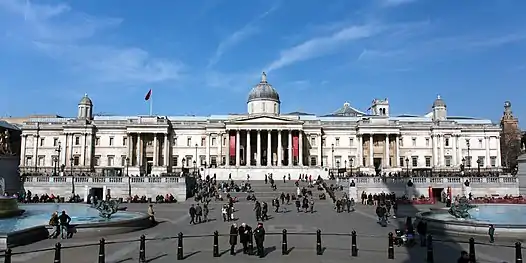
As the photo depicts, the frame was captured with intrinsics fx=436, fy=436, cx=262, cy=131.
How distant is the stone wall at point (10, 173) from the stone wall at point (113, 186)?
4.82ft

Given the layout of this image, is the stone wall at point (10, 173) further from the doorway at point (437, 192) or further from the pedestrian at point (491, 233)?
the doorway at point (437, 192)

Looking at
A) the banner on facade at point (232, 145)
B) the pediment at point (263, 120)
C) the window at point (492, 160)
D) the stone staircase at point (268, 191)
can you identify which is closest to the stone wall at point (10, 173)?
the stone staircase at point (268, 191)

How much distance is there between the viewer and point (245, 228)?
17.9 metres

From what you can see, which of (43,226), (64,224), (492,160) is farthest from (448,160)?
(43,226)

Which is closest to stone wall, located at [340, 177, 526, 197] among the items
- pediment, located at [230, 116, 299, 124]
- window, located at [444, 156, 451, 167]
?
pediment, located at [230, 116, 299, 124]

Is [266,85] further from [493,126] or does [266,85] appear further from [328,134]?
[493,126]

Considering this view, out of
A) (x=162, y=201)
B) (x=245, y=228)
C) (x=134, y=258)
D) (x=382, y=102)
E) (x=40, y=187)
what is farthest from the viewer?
(x=382, y=102)

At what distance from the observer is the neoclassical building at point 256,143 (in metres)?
87.1

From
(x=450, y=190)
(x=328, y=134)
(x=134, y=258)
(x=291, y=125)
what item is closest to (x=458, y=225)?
(x=134, y=258)

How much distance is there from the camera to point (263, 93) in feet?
Result: 302

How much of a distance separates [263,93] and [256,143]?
11.6m

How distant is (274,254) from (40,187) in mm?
38974

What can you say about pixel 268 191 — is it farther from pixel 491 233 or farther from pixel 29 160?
pixel 29 160

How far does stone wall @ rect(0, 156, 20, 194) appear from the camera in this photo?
41.3 m
